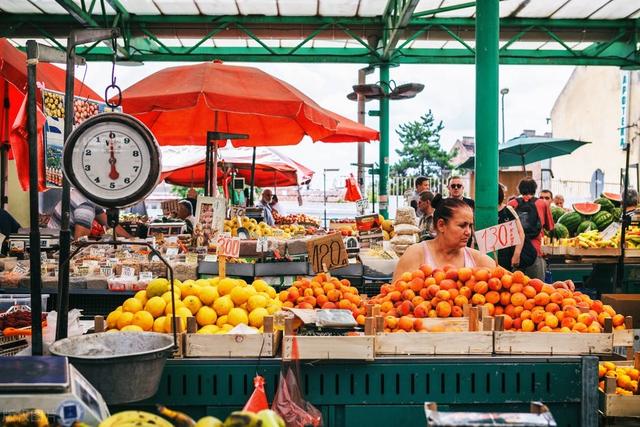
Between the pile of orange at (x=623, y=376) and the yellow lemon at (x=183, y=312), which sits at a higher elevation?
the yellow lemon at (x=183, y=312)

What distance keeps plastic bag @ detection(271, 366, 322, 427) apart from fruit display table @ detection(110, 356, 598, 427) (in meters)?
0.21

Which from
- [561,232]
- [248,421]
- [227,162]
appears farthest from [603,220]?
[248,421]

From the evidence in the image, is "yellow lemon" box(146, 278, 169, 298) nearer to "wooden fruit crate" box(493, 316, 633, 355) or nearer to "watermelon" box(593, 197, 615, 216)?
"wooden fruit crate" box(493, 316, 633, 355)

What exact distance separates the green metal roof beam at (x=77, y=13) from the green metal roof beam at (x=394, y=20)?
18.6ft

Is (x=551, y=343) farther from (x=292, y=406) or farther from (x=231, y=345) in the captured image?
(x=231, y=345)

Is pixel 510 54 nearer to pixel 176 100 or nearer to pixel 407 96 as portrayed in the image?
pixel 407 96

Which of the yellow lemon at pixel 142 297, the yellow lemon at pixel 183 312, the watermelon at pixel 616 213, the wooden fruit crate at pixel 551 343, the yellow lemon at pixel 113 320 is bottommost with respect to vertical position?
the wooden fruit crate at pixel 551 343

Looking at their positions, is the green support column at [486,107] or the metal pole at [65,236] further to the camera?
the green support column at [486,107]

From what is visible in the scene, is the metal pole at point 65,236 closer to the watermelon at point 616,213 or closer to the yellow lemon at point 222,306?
the yellow lemon at point 222,306

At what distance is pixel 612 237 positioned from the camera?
8562 millimetres

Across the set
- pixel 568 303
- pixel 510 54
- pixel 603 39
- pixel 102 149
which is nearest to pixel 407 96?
pixel 510 54

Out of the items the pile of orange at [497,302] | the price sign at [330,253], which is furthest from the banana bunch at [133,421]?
the price sign at [330,253]

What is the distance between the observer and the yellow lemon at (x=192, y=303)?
2.99 metres

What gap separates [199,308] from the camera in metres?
3.04
